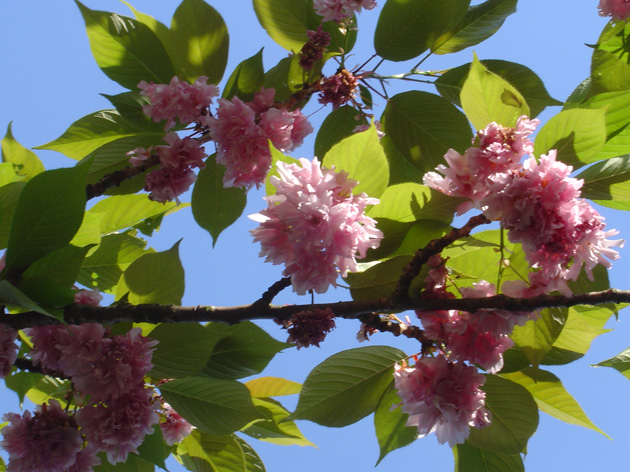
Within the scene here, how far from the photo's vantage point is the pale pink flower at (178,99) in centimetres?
162

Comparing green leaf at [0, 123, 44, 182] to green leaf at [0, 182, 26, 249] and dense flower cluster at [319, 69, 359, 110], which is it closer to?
green leaf at [0, 182, 26, 249]

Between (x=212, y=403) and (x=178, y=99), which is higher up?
(x=178, y=99)

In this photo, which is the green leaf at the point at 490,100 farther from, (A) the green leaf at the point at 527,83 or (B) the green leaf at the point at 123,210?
(B) the green leaf at the point at 123,210

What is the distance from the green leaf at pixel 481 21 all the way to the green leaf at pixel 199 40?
0.77 metres

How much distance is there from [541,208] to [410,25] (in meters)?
0.93

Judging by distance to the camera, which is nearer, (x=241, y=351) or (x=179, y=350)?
(x=179, y=350)

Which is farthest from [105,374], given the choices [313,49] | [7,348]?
[313,49]

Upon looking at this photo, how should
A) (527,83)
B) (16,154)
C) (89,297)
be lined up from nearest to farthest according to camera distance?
(89,297) < (527,83) < (16,154)

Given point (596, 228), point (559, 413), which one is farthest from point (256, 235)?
point (559, 413)

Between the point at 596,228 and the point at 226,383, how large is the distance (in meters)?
0.90

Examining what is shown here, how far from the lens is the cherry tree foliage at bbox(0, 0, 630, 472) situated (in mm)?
1007

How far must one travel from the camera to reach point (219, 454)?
1.60 meters

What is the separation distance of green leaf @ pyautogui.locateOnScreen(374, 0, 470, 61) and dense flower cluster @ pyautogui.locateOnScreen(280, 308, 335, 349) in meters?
1.04

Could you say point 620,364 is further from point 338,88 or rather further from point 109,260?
point 109,260
